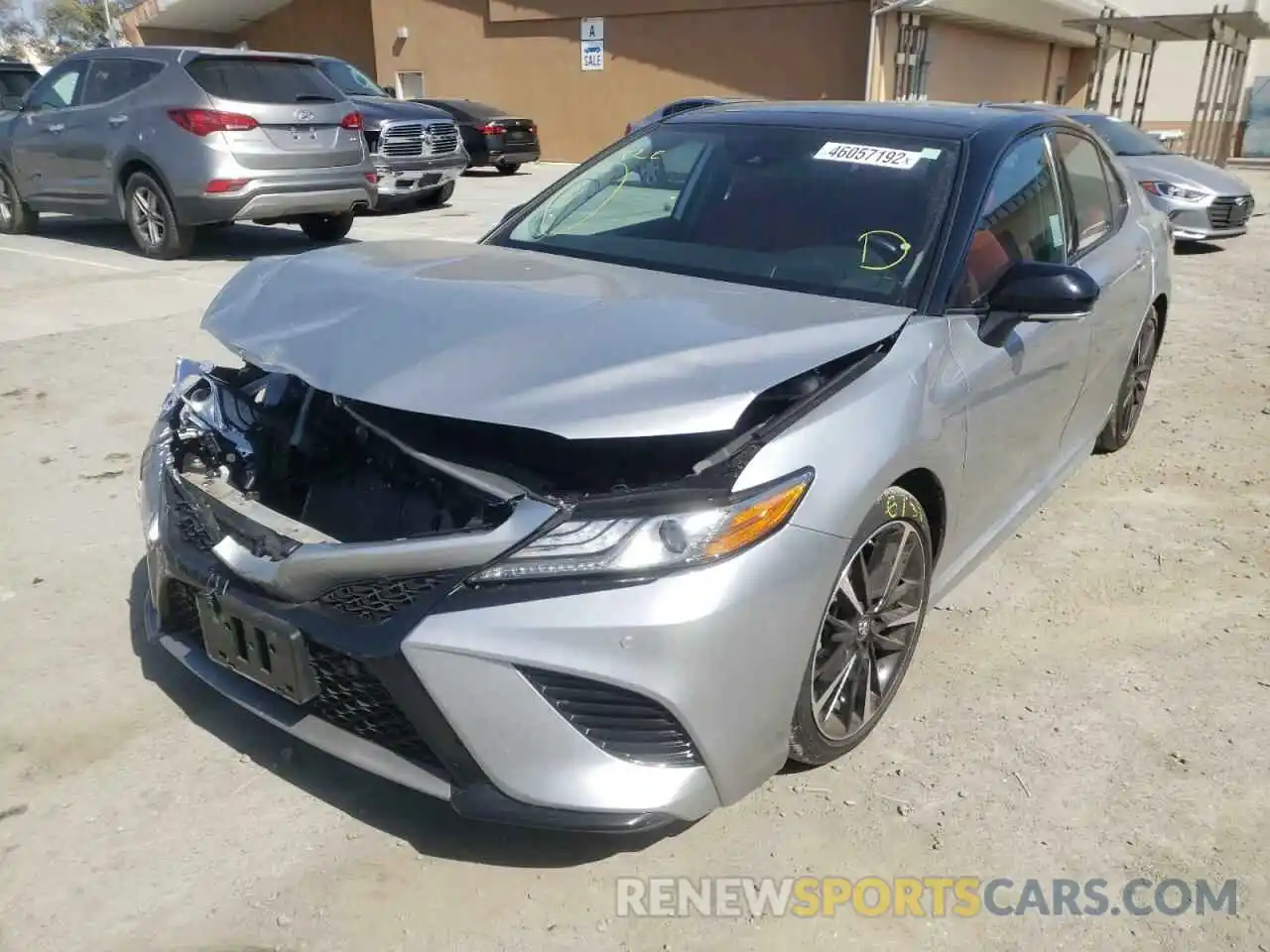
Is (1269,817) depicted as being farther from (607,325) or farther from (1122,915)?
(607,325)

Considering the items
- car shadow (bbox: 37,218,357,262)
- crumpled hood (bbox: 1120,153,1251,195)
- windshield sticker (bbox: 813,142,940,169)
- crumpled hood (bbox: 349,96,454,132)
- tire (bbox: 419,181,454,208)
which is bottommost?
tire (bbox: 419,181,454,208)

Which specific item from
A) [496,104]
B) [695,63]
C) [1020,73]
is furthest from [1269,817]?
[1020,73]

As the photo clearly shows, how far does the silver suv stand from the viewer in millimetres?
8781

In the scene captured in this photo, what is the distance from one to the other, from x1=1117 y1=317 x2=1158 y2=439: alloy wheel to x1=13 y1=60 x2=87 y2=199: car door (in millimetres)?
9222

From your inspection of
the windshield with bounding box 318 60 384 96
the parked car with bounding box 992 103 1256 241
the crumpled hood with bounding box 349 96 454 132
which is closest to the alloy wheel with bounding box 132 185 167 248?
the crumpled hood with bounding box 349 96 454 132

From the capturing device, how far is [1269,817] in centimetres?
265

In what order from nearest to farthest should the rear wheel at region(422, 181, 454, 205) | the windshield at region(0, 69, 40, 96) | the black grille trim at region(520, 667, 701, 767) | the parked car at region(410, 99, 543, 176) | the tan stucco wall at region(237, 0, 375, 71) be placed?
the black grille trim at region(520, 667, 701, 767)
the windshield at region(0, 69, 40, 96)
the rear wheel at region(422, 181, 454, 205)
the parked car at region(410, 99, 543, 176)
the tan stucco wall at region(237, 0, 375, 71)

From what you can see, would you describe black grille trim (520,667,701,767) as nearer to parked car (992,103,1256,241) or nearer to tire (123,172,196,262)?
tire (123,172,196,262)

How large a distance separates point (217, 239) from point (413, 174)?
2.89m

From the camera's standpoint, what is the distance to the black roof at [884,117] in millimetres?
3453

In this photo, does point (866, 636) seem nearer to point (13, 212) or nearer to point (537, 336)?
point (537, 336)

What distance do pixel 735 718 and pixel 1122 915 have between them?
3.23 feet

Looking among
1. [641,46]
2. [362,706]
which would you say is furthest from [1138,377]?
[641,46]

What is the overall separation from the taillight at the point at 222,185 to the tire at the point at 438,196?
5.05 m
